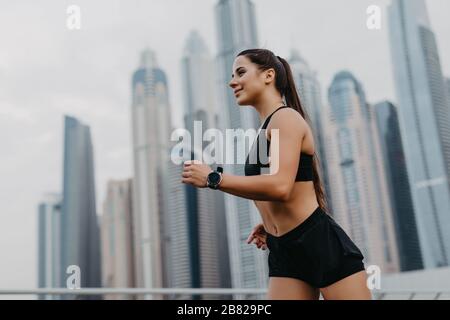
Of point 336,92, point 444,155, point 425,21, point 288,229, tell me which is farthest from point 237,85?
point 425,21

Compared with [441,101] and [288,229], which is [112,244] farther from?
[288,229]

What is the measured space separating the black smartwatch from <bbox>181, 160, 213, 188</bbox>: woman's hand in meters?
0.01

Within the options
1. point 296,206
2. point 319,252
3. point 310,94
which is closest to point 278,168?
point 296,206

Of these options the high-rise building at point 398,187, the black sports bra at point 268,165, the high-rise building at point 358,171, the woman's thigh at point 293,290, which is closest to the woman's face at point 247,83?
the black sports bra at point 268,165

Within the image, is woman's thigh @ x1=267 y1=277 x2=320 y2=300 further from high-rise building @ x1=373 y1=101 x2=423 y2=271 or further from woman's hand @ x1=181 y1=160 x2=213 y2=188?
Answer: high-rise building @ x1=373 y1=101 x2=423 y2=271

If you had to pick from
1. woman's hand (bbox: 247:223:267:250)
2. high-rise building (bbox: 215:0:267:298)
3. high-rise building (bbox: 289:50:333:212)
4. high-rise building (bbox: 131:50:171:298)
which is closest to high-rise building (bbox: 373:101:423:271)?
high-rise building (bbox: 289:50:333:212)

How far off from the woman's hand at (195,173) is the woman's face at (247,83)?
35 centimetres

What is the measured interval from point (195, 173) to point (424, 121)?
2627 inches

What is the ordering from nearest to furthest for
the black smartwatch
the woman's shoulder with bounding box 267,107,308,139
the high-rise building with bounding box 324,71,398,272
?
1. the black smartwatch
2. the woman's shoulder with bounding box 267,107,308,139
3. the high-rise building with bounding box 324,71,398,272

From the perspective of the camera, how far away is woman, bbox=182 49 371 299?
1.52 metres

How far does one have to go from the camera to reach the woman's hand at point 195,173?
150 cm

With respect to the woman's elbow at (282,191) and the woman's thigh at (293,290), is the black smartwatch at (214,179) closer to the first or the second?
the woman's elbow at (282,191)

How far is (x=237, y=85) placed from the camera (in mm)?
1777

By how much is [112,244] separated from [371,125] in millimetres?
37774
